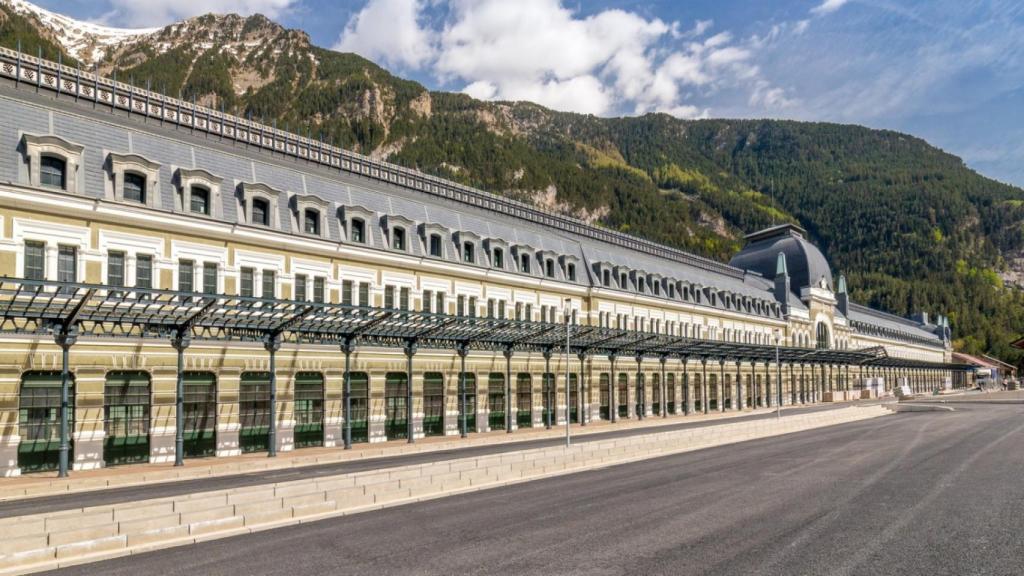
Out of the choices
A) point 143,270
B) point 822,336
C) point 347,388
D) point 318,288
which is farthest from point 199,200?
point 822,336

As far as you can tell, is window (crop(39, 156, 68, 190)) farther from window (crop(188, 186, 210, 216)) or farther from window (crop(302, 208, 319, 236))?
window (crop(302, 208, 319, 236))

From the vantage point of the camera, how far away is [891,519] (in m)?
21.0

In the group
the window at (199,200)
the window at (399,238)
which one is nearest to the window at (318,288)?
the window at (399,238)

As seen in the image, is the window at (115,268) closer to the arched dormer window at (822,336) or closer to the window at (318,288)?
the window at (318,288)

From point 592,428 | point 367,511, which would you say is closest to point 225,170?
point 367,511

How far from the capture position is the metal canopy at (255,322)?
28.2 meters

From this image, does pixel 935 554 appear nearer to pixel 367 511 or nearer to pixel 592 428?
pixel 367 511

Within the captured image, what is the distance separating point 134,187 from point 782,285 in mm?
89885

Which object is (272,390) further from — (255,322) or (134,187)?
(134,187)

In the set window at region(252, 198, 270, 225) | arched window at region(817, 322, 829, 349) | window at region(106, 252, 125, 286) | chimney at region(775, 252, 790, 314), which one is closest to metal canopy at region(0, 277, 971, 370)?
window at region(106, 252, 125, 286)

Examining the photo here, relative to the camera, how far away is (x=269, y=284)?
40062 millimetres

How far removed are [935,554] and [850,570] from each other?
2910 millimetres

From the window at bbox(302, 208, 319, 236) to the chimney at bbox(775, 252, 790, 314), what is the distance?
7656 centimetres

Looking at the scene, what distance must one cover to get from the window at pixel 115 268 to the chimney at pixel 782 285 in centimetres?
8768
